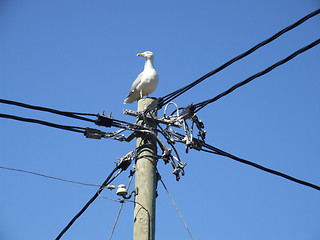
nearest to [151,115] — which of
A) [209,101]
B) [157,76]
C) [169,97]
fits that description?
[169,97]

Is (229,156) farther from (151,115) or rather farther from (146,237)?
(146,237)

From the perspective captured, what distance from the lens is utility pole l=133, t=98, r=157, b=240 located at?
20.1ft

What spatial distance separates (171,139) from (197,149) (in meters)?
0.37

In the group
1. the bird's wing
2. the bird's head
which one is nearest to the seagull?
the bird's wing

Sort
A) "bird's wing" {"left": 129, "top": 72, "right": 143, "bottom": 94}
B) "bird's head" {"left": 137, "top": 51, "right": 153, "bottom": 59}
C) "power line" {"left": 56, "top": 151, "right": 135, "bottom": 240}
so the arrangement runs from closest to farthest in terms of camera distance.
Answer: "power line" {"left": 56, "top": 151, "right": 135, "bottom": 240}
"bird's wing" {"left": 129, "top": 72, "right": 143, "bottom": 94}
"bird's head" {"left": 137, "top": 51, "right": 153, "bottom": 59}

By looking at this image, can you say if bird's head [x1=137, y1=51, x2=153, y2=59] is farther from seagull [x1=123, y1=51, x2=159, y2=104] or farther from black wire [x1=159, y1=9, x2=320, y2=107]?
black wire [x1=159, y1=9, x2=320, y2=107]

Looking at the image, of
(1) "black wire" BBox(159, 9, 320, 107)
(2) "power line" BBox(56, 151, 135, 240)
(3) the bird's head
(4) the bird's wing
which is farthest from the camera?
(3) the bird's head

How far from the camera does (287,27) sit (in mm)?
5535

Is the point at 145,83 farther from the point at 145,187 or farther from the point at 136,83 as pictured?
the point at 145,187

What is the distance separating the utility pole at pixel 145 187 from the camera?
6.14m

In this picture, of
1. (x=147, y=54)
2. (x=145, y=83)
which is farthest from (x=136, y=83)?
(x=147, y=54)

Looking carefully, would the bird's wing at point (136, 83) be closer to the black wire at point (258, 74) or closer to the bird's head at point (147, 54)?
the bird's head at point (147, 54)

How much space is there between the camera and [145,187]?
6352mm

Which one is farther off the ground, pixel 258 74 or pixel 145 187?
pixel 258 74
